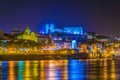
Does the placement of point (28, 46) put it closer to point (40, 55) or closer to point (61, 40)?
point (40, 55)

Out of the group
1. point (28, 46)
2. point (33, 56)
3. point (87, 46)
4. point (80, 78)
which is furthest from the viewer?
point (87, 46)

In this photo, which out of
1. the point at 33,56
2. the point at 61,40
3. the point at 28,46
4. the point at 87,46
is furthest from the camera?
the point at 61,40

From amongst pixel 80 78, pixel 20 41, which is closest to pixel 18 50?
pixel 20 41

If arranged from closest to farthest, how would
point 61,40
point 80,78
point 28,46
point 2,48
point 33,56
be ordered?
point 80,78
point 33,56
point 2,48
point 28,46
point 61,40

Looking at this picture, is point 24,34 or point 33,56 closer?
point 33,56

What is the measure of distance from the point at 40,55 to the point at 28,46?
14.6 m

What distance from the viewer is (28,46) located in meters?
144

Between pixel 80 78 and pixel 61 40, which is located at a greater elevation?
pixel 61 40

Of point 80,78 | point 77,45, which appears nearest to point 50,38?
point 77,45

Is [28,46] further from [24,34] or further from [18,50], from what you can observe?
[24,34]

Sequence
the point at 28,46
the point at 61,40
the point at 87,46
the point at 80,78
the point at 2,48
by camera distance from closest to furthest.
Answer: the point at 80,78 < the point at 2,48 < the point at 28,46 < the point at 87,46 < the point at 61,40

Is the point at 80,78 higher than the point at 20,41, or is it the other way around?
the point at 20,41

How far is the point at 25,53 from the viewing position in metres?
129

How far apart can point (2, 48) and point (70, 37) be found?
6157 centimetres
